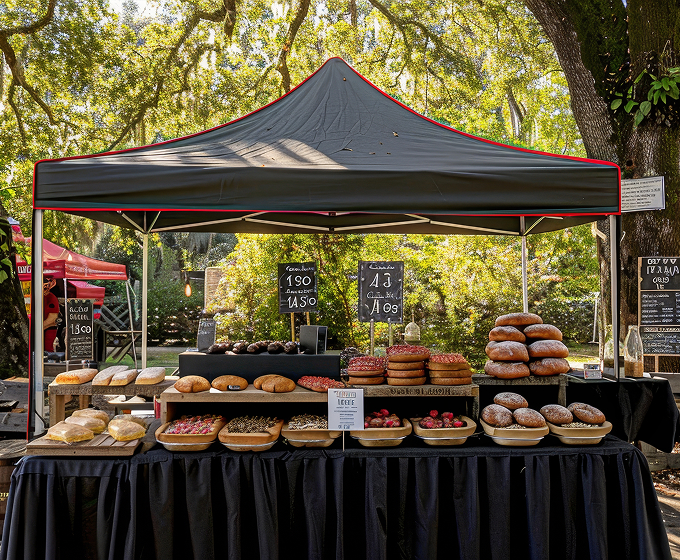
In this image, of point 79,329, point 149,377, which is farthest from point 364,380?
point 79,329

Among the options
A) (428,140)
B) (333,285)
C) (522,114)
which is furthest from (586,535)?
(522,114)

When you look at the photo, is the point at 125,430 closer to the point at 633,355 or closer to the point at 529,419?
the point at 529,419

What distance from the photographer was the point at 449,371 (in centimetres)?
300

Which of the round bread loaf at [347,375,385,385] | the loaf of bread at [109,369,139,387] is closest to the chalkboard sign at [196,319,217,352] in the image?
the loaf of bread at [109,369,139,387]

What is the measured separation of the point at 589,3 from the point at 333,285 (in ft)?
16.4

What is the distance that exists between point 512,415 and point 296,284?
2238 mm

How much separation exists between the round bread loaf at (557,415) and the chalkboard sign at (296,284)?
2.18m

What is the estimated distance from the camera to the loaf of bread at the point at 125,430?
2.62 m

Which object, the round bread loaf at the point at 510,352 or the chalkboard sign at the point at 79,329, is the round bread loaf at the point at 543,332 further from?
the chalkboard sign at the point at 79,329

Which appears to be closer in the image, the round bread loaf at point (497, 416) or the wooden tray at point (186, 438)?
the wooden tray at point (186, 438)

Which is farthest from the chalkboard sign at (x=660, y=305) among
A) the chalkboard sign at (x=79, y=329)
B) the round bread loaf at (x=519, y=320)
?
the chalkboard sign at (x=79, y=329)

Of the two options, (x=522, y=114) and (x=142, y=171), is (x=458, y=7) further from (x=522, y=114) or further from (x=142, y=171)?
(x=142, y=171)

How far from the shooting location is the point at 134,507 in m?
2.48

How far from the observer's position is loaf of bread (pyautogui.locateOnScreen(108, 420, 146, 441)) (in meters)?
2.62
